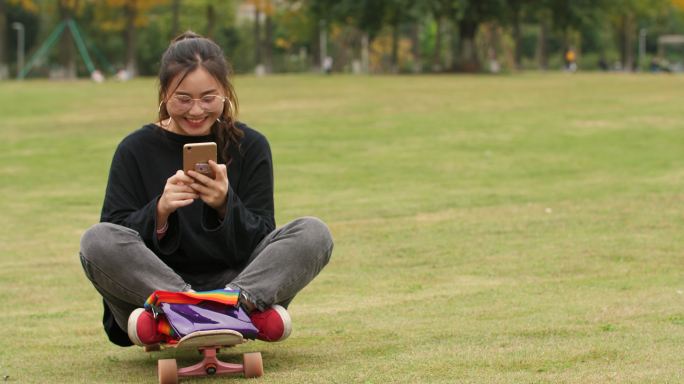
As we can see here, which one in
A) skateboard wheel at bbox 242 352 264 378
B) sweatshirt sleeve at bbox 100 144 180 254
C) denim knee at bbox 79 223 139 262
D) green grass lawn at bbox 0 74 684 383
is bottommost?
green grass lawn at bbox 0 74 684 383

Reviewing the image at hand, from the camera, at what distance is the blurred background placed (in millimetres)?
52906

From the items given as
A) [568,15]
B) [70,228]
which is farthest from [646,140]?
[568,15]

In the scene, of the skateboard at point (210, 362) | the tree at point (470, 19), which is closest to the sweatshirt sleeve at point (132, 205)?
the skateboard at point (210, 362)

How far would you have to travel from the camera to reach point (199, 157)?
483cm

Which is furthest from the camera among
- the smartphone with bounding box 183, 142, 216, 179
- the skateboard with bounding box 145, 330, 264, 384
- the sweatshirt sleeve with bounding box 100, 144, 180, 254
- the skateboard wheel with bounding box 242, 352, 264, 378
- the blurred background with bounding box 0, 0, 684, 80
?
the blurred background with bounding box 0, 0, 684, 80

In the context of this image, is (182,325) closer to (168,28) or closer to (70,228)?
(70,228)

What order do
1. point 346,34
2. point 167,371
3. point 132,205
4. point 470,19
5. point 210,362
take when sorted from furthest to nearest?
1. point 346,34
2. point 470,19
3. point 132,205
4. point 210,362
5. point 167,371

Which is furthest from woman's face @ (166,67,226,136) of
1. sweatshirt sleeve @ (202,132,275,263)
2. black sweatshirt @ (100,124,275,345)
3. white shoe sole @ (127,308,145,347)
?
white shoe sole @ (127,308,145,347)

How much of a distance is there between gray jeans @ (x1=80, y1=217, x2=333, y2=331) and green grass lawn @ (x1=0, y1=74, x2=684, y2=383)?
0.34 m

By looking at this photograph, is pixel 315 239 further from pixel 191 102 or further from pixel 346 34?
pixel 346 34

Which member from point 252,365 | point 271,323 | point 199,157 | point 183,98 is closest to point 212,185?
point 199,157

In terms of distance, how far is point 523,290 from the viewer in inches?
300

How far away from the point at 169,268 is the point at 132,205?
1.25ft

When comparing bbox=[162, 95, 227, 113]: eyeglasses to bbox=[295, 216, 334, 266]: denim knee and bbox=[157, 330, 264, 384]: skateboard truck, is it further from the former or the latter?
bbox=[157, 330, 264, 384]: skateboard truck
